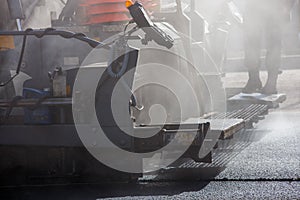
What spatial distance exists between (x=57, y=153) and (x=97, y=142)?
0.35 m

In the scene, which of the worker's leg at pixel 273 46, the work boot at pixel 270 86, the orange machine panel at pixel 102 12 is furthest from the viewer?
the worker's leg at pixel 273 46

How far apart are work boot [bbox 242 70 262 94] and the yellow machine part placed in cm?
451

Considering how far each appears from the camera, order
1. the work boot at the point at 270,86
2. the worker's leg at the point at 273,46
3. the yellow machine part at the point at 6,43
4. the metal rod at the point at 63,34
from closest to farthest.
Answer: the metal rod at the point at 63,34 → the yellow machine part at the point at 6,43 → the work boot at the point at 270,86 → the worker's leg at the point at 273,46

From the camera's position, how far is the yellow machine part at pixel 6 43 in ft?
19.8

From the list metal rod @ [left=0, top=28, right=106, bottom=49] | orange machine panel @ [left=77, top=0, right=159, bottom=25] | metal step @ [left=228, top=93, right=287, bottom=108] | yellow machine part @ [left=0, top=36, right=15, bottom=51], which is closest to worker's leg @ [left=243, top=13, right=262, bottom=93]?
metal step @ [left=228, top=93, right=287, bottom=108]

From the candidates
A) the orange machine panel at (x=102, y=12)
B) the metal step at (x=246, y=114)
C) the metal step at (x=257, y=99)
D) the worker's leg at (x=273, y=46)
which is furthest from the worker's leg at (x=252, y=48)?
the orange machine panel at (x=102, y=12)

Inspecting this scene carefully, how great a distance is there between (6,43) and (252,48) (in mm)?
4974

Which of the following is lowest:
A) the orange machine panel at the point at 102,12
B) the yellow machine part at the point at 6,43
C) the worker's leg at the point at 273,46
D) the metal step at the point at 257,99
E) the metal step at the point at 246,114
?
the metal step at the point at 257,99

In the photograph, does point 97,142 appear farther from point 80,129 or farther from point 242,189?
point 242,189

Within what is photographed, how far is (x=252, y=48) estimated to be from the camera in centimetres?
1038

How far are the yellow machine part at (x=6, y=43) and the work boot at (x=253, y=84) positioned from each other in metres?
4.51

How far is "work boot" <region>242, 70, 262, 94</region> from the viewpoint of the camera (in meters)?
10.0

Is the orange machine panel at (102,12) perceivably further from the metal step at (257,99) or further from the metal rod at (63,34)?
the metal step at (257,99)

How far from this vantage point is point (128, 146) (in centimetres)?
522
